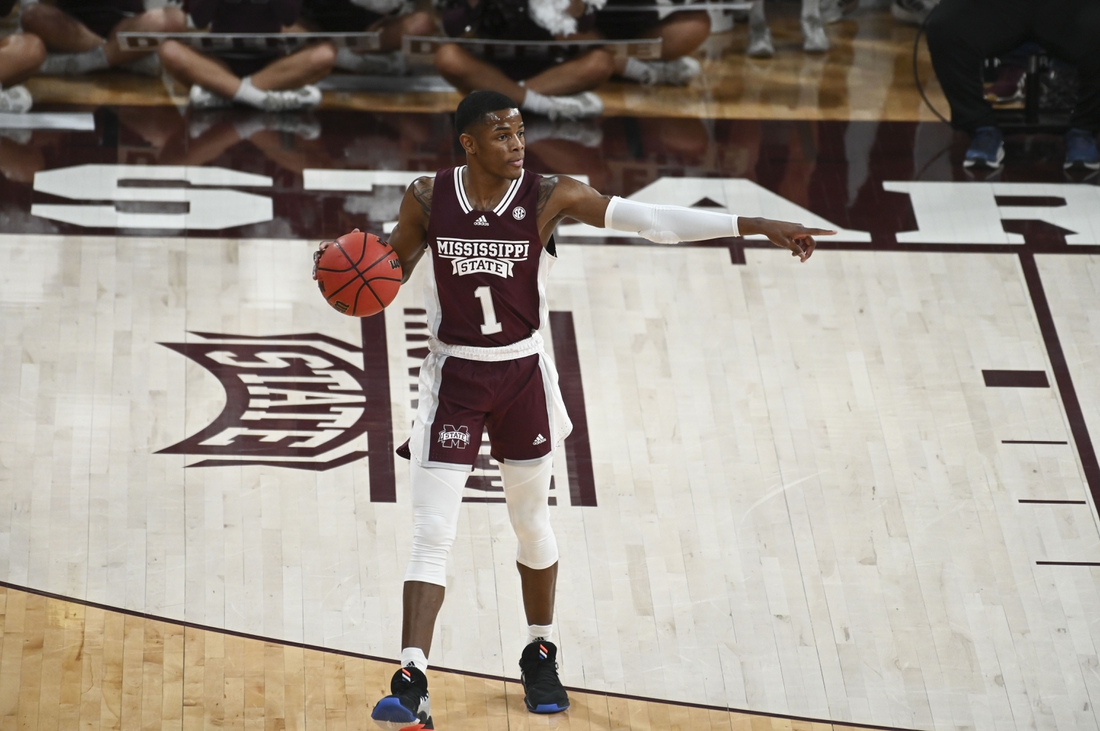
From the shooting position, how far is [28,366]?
5.64 metres

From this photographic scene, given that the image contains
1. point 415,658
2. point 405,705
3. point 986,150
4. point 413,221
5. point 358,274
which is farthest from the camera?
point 986,150

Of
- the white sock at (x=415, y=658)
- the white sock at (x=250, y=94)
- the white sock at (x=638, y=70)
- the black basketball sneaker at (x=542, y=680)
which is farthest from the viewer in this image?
the white sock at (x=638, y=70)

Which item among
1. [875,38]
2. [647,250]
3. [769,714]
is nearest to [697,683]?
[769,714]

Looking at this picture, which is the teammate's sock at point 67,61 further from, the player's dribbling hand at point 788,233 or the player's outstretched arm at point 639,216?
the player's dribbling hand at point 788,233

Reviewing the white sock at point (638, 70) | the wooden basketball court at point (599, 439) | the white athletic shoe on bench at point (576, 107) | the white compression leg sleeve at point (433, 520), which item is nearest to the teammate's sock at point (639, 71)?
the white sock at point (638, 70)

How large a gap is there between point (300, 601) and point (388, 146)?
119 inches

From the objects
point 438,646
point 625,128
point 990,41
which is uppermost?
point 990,41

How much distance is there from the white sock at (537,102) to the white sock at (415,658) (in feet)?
13.7

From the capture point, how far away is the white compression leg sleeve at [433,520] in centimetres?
397

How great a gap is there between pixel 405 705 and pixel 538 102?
4.38 metres

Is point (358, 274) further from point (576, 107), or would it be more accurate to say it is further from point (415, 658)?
point (576, 107)

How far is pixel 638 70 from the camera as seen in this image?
797 cm

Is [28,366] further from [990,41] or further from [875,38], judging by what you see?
[875,38]

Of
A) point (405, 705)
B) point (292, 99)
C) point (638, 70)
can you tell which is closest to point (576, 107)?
point (638, 70)
